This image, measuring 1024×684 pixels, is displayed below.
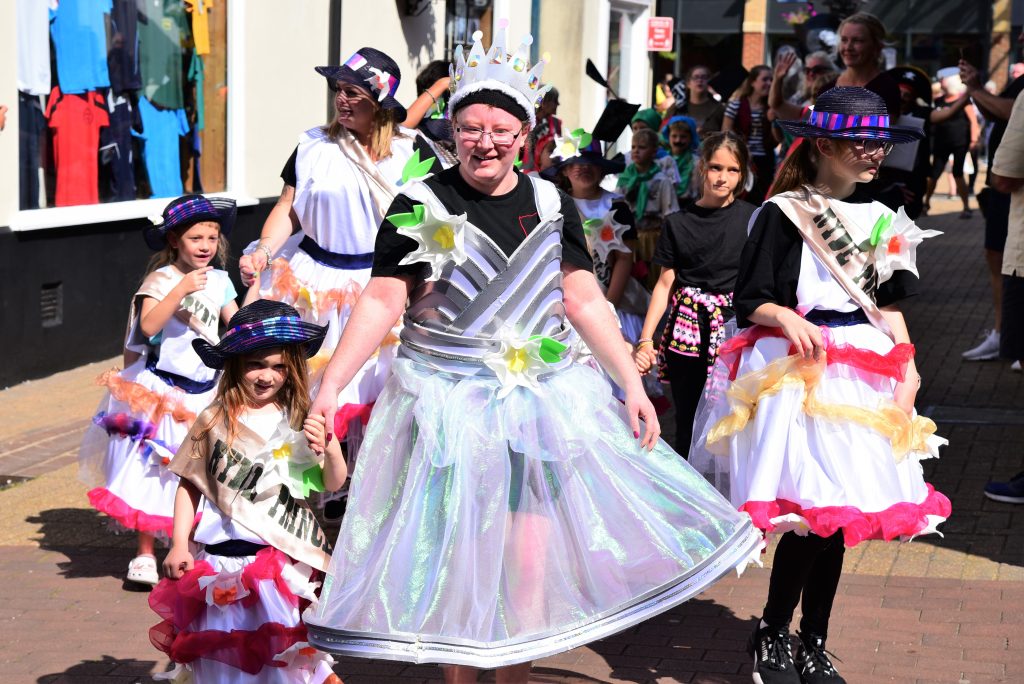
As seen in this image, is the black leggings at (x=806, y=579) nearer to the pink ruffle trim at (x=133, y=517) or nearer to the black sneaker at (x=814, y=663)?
the black sneaker at (x=814, y=663)

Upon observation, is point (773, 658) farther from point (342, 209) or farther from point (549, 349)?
point (342, 209)

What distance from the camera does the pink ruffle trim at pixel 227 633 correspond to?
4379 mm

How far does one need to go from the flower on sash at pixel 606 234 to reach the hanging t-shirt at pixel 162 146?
499 cm

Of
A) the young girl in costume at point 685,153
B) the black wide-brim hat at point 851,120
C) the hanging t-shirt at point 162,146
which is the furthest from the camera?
the young girl in costume at point 685,153

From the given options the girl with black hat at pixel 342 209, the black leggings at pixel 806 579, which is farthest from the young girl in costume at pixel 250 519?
the girl with black hat at pixel 342 209

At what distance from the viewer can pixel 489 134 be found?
4.38 metres

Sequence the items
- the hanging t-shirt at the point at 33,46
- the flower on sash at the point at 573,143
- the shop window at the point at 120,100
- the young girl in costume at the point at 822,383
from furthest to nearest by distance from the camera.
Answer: the shop window at the point at 120,100
the hanging t-shirt at the point at 33,46
the flower on sash at the point at 573,143
the young girl in costume at the point at 822,383

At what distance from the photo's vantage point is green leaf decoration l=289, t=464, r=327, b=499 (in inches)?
179

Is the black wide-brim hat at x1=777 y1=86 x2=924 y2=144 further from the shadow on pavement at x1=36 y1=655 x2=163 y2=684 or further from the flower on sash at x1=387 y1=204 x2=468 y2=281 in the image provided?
the shadow on pavement at x1=36 y1=655 x2=163 y2=684

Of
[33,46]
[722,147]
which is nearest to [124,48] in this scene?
[33,46]

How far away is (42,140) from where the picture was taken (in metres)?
10.5

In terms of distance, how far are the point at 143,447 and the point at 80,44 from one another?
214 inches

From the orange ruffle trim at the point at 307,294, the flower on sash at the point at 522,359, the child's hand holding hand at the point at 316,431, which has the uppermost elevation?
A: the flower on sash at the point at 522,359

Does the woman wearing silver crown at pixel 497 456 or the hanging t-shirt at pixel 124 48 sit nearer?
the woman wearing silver crown at pixel 497 456
